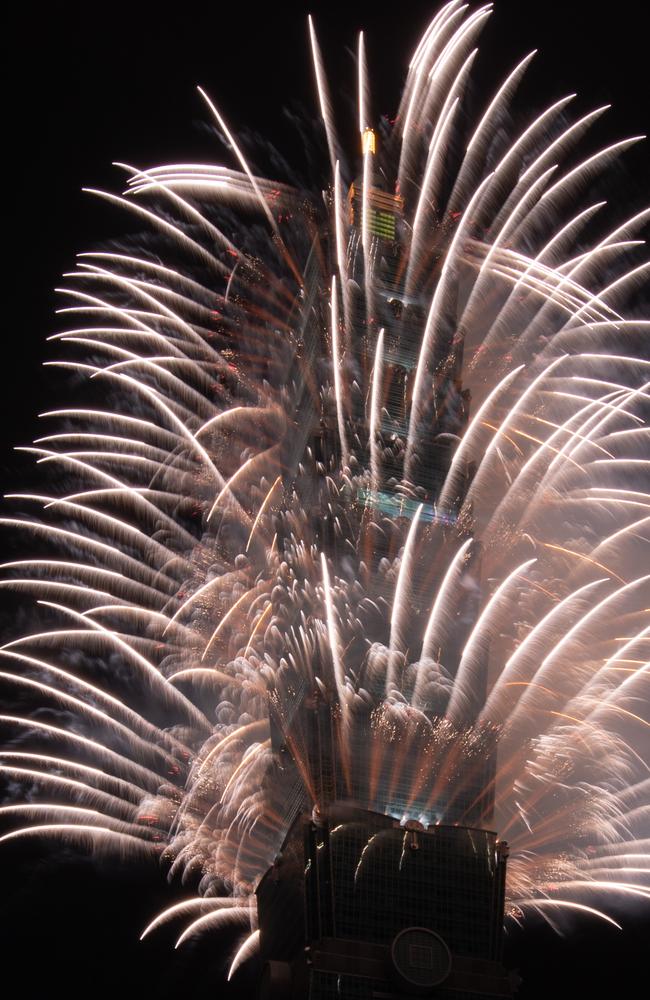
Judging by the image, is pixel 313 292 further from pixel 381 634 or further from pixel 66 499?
pixel 66 499

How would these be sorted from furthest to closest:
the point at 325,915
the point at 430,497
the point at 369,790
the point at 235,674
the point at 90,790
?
the point at 430,497 < the point at 369,790 < the point at 325,915 < the point at 235,674 < the point at 90,790

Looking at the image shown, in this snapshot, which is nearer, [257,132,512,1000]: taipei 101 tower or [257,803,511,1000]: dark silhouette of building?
[257,803,511,1000]: dark silhouette of building

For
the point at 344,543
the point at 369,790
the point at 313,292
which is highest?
the point at 313,292

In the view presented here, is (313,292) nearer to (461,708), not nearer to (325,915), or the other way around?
(461,708)

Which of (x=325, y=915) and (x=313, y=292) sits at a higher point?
(x=313, y=292)

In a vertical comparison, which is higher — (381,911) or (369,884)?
(369,884)

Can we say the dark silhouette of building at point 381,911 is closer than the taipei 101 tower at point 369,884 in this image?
Yes

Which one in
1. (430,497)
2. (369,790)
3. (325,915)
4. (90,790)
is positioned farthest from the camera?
(430,497)

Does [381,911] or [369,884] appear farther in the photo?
[369,884]

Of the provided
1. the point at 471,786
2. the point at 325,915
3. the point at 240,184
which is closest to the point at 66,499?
the point at 240,184

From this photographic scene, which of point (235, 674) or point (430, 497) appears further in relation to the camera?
point (430, 497)
